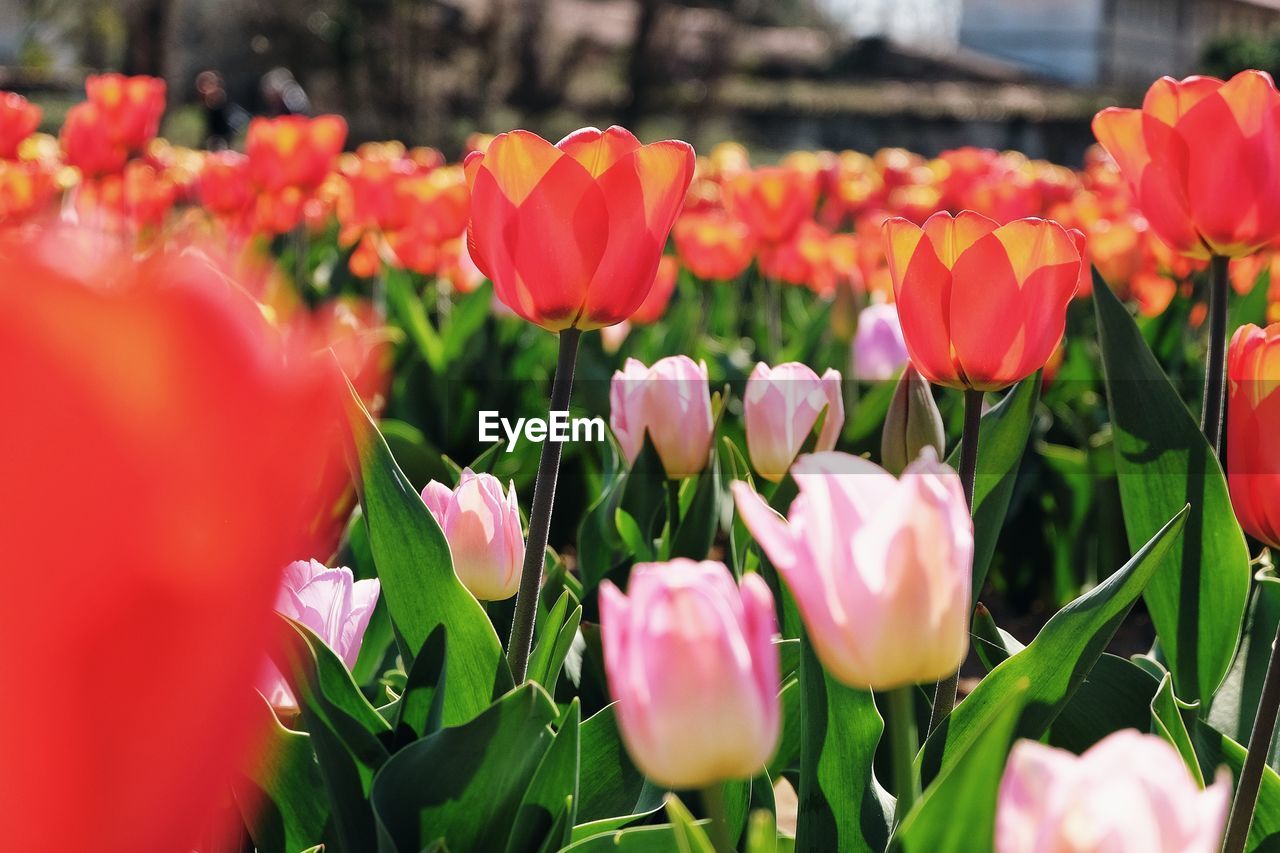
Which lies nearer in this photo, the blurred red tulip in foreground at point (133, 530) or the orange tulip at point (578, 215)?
the blurred red tulip in foreground at point (133, 530)

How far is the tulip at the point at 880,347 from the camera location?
7.98ft

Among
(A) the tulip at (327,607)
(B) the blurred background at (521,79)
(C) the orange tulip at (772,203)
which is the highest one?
(A) the tulip at (327,607)

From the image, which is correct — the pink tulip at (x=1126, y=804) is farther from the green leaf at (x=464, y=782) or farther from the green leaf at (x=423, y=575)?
the green leaf at (x=423, y=575)

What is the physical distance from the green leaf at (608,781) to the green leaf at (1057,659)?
0.67 ft

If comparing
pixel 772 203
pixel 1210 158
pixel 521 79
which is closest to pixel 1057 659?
pixel 1210 158

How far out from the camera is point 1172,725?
38.8 inches

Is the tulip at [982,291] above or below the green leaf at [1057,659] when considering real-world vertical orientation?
above

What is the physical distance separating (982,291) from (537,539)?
36 centimetres

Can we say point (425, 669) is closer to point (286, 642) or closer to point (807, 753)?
point (286, 642)

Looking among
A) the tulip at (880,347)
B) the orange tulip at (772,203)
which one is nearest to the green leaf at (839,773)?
the tulip at (880,347)

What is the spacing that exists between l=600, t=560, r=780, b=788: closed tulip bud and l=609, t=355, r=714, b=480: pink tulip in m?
0.84

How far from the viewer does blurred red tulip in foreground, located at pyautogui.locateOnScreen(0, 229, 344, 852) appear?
0.24 meters

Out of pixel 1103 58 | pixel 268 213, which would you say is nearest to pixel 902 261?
pixel 268 213

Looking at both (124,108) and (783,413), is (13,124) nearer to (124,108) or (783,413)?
(124,108)
